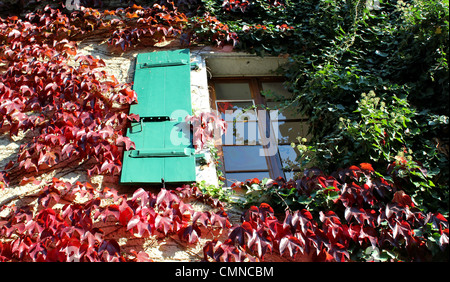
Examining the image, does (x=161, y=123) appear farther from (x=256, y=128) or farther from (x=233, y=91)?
(x=233, y=91)

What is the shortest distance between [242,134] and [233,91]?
63 centimetres

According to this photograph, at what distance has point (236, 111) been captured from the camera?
3.47m

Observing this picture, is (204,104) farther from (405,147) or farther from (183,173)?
(405,147)

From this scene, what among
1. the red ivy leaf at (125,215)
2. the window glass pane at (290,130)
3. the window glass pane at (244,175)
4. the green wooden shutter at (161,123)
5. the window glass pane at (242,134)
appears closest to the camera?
the red ivy leaf at (125,215)

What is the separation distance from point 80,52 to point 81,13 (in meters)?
0.46

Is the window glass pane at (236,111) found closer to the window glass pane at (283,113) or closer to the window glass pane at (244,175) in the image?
the window glass pane at (283,113)

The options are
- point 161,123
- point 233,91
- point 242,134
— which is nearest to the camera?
point 161,123

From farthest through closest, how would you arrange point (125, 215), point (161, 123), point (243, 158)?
point (243, 158), point (161, 123), point (125, 215)

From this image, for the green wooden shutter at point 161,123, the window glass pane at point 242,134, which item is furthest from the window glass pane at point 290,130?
the green wooden shutter at point 161,123

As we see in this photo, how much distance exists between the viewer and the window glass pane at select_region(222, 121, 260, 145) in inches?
128

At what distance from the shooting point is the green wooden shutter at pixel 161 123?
8.94 ft

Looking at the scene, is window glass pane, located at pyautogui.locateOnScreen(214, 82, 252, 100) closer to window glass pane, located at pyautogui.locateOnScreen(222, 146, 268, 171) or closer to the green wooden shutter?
the green wooden shutter

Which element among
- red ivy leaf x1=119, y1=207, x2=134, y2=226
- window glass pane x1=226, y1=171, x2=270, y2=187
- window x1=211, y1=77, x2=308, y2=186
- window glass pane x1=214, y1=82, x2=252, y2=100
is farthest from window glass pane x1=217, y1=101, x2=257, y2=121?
red ivy leaf x1=119, y1=207, x2=134, y2=226

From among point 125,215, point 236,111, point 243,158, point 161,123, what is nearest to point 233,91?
point 236,111
